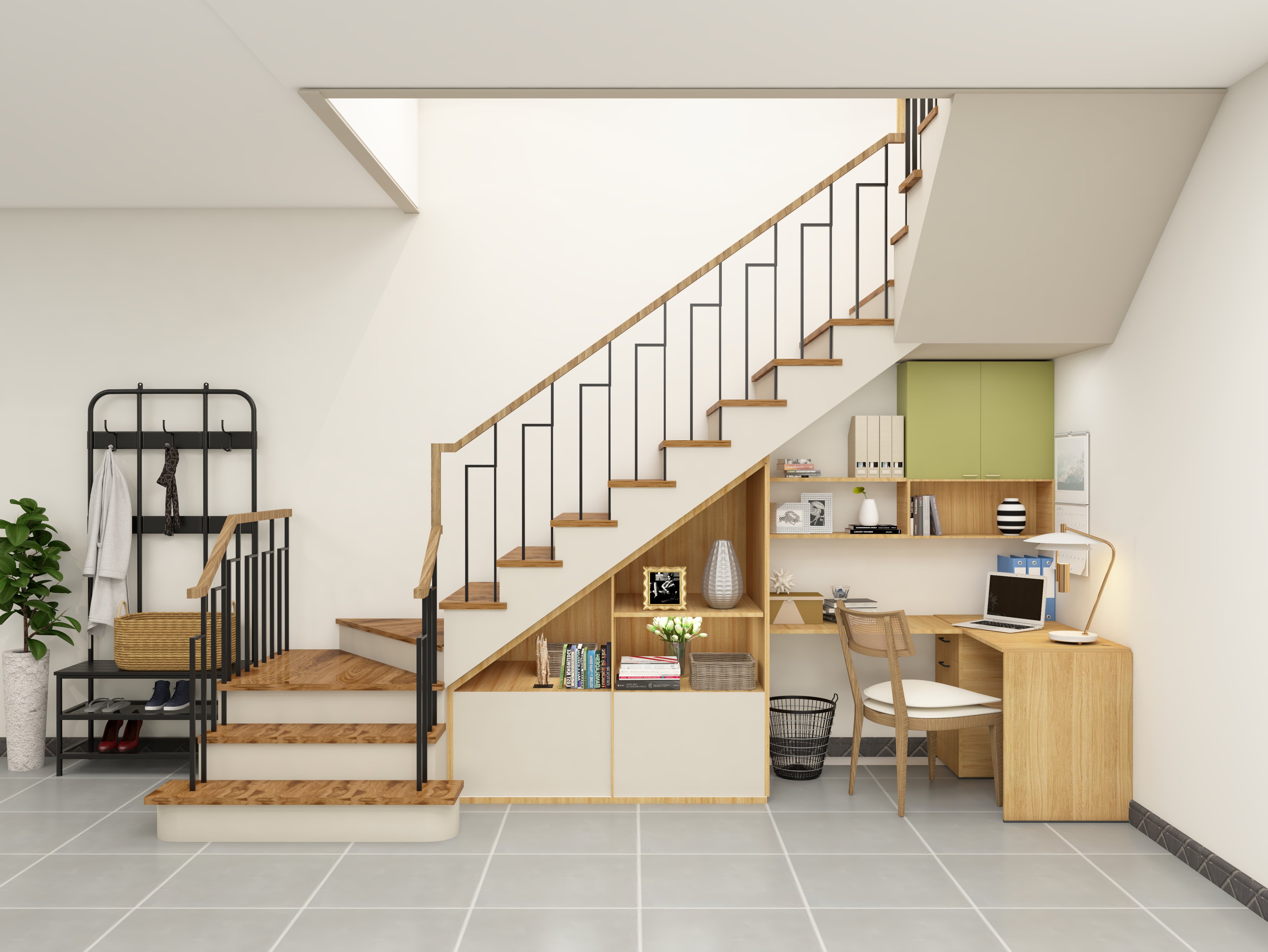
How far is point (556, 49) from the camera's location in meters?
3.21

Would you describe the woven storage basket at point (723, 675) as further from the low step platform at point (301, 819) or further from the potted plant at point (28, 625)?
the potted plant at point (28, 625)

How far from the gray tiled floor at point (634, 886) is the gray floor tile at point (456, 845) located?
0.04 ft

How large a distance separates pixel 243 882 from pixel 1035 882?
10.3 ft

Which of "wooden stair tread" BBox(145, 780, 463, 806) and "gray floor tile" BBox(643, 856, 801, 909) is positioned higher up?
"wooden stair tread" BBox(145, 780, 463, 806)

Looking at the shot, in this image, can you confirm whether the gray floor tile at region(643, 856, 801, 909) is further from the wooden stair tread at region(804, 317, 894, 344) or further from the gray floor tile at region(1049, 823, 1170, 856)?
the wooden stair tread at region(804, 317, 894, 344)

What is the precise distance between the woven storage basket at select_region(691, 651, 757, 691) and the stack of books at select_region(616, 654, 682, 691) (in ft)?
0.30

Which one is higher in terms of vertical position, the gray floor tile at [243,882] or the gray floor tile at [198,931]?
the gray floor tile at [198,931]

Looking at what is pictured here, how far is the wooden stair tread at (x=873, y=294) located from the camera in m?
4.50

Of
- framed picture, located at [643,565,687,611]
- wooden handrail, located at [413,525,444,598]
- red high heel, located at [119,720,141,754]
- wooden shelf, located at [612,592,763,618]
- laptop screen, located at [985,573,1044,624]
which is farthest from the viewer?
red high heel, located at [119,720,141,754]

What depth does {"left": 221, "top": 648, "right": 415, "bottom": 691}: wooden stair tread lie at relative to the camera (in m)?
4.45

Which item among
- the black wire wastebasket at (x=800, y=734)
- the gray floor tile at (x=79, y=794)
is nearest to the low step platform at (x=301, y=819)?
the gray floor tile at (x=79, y=794)

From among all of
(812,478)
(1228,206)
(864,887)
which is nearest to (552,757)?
(864,887)

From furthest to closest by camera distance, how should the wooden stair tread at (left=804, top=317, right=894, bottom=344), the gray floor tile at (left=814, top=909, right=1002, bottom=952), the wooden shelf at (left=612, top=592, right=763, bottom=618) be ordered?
the wooden shelf at (left=612, top=592, right=763, bottom=618) → the wooden stair tread at (left=804, top=317, right=894, bottom=344) → the gray floor tile at (left=814, top=909, right=1002, bottom=952)

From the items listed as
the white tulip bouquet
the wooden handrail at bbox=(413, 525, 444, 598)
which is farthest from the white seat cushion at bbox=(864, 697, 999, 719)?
the wooden handrail at bbox=(413, 525, 444, 598)
